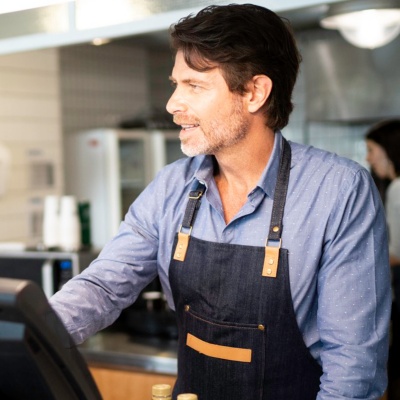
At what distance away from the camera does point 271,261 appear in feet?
5.95

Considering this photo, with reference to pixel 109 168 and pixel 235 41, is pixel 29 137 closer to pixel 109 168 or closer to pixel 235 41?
pixel 109 168

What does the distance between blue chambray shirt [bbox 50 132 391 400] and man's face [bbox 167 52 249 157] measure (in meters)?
0.14

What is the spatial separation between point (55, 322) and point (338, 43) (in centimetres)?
538

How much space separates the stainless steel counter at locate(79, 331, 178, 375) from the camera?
290 cm

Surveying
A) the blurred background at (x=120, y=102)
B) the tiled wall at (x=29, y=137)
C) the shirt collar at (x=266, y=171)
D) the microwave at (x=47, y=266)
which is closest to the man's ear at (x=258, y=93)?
the shirt collar at (x=266, y=171)

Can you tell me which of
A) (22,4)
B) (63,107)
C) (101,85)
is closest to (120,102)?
(101,85)

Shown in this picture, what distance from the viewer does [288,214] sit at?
1.85m

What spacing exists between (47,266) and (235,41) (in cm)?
186

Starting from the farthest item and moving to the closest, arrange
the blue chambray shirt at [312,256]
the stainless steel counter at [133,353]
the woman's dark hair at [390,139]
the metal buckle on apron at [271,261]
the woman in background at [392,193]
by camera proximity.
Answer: the woman's dark hair at [390,139]
the woman in background at [392,193]
the stainless steel counter at [133,353]
the metal buckle on apron at [271,261]
the blue chambray shirt at [312,256]

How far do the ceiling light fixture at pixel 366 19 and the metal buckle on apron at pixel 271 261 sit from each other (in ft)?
7.04

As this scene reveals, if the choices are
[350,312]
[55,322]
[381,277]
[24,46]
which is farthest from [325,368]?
[24,46]

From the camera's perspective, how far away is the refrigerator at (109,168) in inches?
224

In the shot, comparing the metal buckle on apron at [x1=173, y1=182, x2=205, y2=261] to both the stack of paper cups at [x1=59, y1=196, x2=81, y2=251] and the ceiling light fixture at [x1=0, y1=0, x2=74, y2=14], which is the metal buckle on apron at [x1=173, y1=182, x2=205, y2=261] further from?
the stack of paper cups at [x1=59, y1=196, x2=81, y2=251]

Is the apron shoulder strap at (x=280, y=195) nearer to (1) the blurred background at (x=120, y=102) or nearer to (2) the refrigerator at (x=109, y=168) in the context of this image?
(1) the blurred background at (x=120, y=102)
